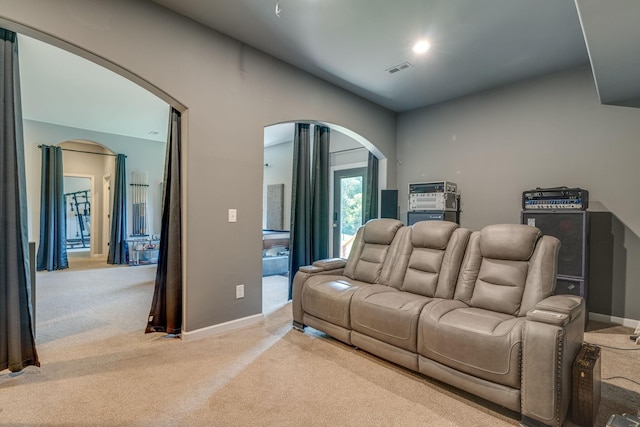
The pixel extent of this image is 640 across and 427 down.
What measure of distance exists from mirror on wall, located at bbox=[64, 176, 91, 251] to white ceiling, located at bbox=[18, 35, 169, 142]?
4799 mm

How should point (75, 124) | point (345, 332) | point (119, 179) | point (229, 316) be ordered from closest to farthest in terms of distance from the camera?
1. point (345, 332)
2. point (229, 316)
3. point (75, 124)
4. point (119, 179)

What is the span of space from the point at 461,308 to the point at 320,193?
8.71ft

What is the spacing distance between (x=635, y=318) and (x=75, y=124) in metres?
9.35

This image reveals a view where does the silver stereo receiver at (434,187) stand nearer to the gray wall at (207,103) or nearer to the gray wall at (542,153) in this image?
the gray wall at (542,153)

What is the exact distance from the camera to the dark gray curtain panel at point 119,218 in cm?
675

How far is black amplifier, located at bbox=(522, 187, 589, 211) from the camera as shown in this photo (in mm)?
3107

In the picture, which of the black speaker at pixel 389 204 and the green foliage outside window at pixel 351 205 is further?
the green foliage outside window at pixel 351 205

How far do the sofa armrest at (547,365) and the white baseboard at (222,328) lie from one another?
94.2 inches

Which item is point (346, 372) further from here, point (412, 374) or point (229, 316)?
point (229, 316)

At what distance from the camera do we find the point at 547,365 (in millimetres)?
1553

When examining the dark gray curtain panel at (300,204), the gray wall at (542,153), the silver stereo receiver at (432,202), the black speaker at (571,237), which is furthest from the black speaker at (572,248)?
the dark gray curtain panel at (300,204)

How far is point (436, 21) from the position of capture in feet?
8.84

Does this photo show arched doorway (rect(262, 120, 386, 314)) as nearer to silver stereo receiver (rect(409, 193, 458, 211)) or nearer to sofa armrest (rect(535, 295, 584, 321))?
silver stereo receiver (rect(409, 193, 458, 211))

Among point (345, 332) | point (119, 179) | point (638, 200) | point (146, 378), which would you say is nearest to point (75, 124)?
point (119, 179)
